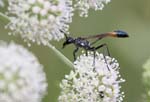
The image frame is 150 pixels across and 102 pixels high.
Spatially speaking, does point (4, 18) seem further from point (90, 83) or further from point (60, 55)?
point (90, 83)

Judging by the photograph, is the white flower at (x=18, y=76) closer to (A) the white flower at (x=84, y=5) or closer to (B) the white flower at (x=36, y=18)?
(B) the white flower at (x=36, y=18)

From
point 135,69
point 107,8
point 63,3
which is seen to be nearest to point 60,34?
point 63,3

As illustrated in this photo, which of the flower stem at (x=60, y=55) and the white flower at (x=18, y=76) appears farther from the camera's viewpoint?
the flower stem at (x=60, y=55)

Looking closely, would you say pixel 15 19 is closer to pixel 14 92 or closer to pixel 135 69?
pixel 14 92

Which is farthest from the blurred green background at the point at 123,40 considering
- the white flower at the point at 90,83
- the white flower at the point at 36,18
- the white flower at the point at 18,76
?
the white flower at the point at 18,76

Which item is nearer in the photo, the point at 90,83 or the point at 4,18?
the point at 4,18

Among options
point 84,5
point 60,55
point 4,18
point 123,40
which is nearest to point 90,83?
point 60,55

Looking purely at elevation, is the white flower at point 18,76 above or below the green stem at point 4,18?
below

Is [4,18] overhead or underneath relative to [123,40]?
underneath
